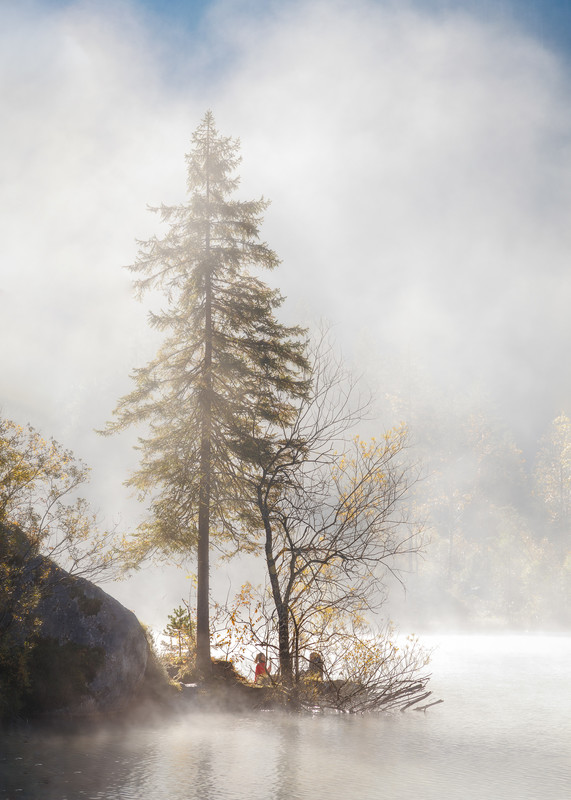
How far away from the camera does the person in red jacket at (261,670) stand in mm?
16547

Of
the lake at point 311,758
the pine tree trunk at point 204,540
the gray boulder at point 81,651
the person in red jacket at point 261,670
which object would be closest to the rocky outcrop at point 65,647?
the gray boulder at point 81,651

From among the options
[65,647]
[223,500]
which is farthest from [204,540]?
[65,647]

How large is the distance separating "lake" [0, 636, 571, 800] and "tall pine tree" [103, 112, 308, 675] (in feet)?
16.1

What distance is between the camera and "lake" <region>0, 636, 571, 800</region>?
9531 millimetres

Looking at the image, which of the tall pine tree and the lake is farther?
the tall pine tree

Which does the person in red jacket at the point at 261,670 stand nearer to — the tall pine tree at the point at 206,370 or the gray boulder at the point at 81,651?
the tall pine tree at the point at 206,370

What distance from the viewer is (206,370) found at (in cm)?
1894

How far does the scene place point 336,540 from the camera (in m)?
15.4

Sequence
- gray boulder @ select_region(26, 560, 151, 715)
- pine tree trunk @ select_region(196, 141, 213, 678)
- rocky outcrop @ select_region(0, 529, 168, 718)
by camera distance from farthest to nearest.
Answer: pine tree trunk @ select_region(196, 141, 213, 678) < gray boulder @ select_region(26, 560, 151, 715) < rocky outcrop @ select_region(0, 529, 168, 718)

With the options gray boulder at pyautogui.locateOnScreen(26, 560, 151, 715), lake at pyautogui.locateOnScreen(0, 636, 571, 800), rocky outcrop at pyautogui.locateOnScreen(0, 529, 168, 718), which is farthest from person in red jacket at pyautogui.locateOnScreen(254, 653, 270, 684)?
gray boulder at pyautogui.locateOnScreen(26, 560, 151, 715)

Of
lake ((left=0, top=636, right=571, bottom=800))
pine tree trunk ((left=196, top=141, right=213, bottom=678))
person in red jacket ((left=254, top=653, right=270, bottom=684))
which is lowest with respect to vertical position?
lake ((left=0, top=636, right=571, bottom=800))

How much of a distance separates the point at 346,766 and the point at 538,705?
31.7ft

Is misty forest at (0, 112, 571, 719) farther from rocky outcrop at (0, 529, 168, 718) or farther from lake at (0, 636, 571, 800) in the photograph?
lake at (0, 636, 571, 800)

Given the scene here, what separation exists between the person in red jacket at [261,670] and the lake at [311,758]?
889 millimetres
